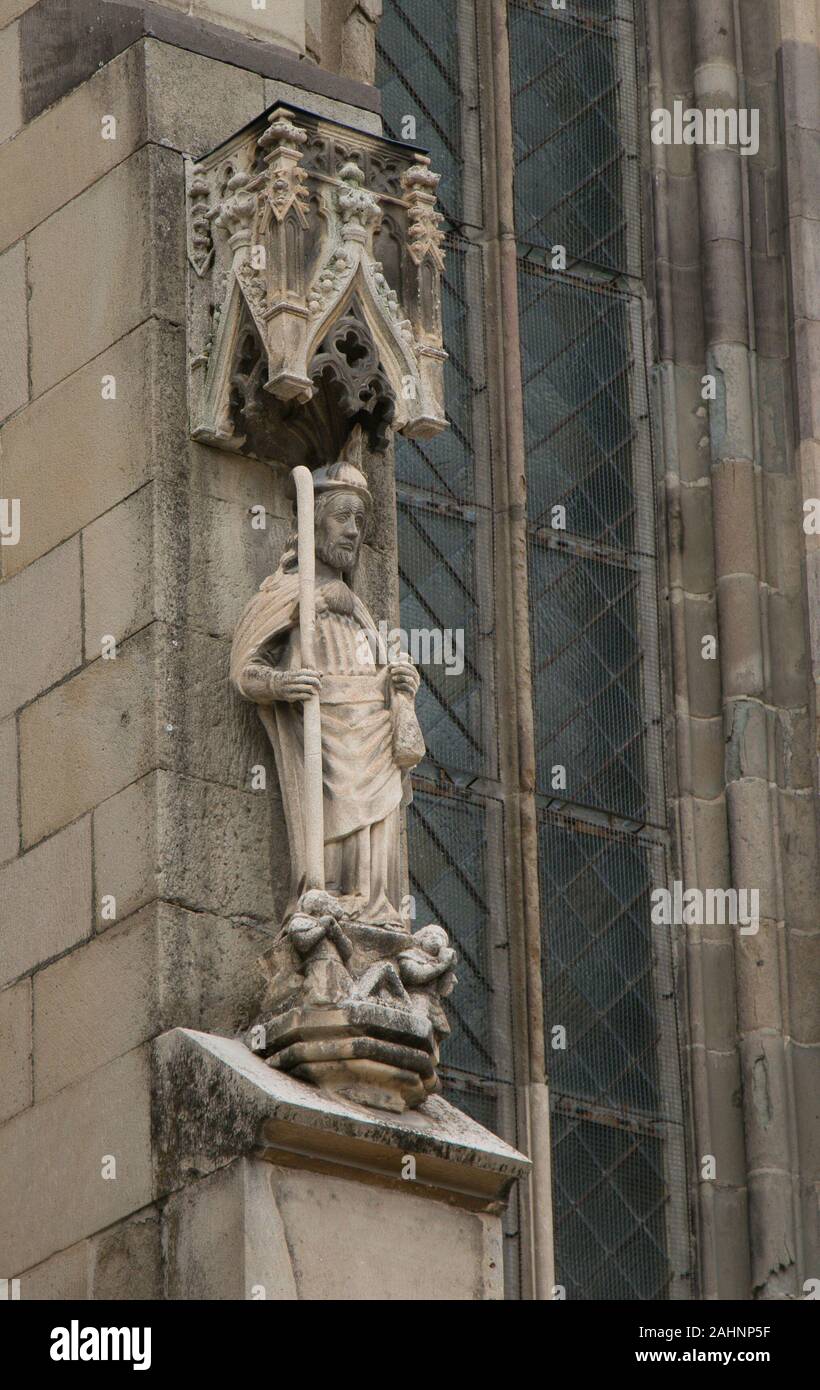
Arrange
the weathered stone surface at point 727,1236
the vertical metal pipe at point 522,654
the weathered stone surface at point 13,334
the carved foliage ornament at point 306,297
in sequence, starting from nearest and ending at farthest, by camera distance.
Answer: the carved foliage ornament at point 306,297
the weathered stone surface at point 13,334
the vertical metal pipe at point 522,654
the weathered stone surface at point 727,1236

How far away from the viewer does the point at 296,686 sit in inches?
393

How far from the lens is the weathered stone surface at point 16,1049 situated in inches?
402

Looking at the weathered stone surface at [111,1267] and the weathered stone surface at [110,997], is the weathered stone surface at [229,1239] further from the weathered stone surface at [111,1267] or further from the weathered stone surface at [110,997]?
the weathered stone surface at [110,997]

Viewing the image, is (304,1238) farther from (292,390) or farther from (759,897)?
(759,897)

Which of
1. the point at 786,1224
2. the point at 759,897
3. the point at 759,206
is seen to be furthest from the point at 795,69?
the point at 786,1224

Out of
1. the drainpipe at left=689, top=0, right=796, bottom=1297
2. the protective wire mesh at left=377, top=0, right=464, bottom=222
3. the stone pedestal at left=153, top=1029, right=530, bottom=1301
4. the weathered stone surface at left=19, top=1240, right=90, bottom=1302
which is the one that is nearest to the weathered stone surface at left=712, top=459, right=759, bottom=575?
the drainpipe at left=689, top=0, right=796, bottom=1297

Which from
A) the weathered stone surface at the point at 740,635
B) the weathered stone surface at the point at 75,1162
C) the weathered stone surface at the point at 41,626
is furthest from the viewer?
the weathered stone surface at the point at 740,635

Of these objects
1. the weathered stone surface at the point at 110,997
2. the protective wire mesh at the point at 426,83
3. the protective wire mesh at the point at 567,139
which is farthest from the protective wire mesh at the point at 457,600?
→ the weathered stone surface at the point at 110,997

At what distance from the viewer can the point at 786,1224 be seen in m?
14.0

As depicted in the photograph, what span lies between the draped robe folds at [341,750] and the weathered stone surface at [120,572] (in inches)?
11.4

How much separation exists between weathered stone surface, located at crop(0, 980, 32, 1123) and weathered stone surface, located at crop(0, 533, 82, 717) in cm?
83

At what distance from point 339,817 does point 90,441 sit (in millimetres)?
1361
